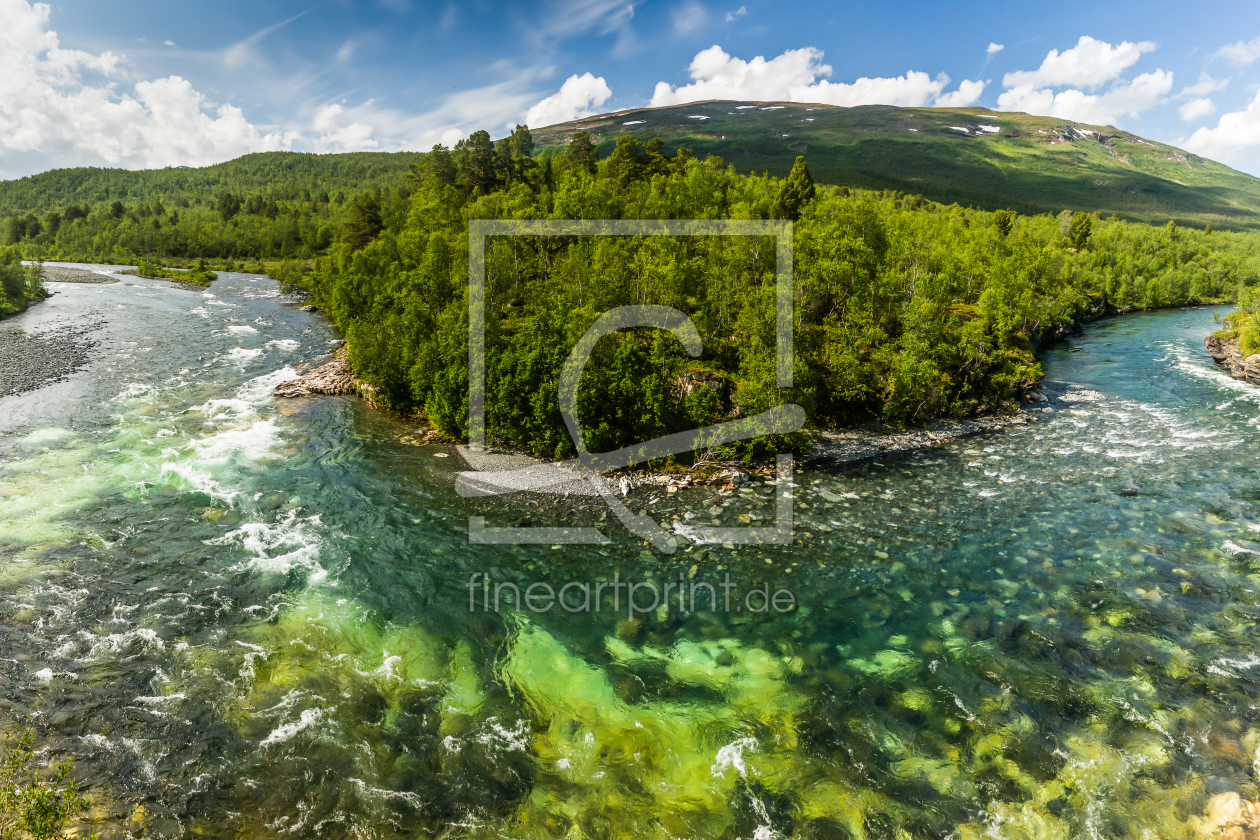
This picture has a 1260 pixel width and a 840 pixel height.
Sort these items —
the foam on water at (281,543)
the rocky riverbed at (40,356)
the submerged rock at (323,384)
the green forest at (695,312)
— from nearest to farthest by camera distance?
1. the foam on water at (281,543)
2. the green forest at (695,312)
3. the submerged rock at (323,384)
4. the rocky riverbed at (40,356)

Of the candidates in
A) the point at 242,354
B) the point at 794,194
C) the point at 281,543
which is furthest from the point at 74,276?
the point at 794,194

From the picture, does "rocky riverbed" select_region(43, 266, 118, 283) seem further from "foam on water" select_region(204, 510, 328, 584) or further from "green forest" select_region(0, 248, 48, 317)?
"foam on water" select_region(204, 510, 328, 584)

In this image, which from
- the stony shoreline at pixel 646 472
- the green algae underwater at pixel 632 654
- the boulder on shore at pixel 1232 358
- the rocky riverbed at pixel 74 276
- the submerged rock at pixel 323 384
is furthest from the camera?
the rocky riverbed at pixel 74 276

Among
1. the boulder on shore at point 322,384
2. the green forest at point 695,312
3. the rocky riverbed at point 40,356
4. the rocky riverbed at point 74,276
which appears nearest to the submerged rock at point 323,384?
the boulder on shore at point 322,384

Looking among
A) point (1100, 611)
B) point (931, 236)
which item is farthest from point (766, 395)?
point (931, 236)

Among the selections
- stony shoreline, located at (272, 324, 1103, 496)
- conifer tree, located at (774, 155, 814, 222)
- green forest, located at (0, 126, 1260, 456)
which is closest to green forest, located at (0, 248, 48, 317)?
green forest, located at (0, 126, 1260, 456)

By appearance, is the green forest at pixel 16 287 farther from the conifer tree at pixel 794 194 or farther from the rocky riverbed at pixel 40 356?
the conifer tree at pixel 794 194
